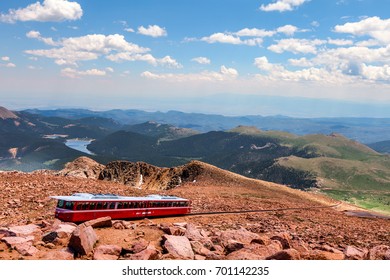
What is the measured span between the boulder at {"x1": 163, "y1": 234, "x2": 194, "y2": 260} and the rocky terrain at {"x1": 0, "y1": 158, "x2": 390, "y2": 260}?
0.06 m

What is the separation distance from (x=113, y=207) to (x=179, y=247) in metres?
14.3

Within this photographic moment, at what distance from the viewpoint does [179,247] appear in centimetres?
2081

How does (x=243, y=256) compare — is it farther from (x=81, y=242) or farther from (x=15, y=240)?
(x=15, y=240)

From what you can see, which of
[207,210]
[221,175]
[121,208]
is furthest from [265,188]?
[121,208]

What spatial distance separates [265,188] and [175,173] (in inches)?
913

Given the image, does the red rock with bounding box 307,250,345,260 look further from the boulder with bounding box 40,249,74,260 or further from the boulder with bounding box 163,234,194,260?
the boulder with bounding box 40,249,74,260

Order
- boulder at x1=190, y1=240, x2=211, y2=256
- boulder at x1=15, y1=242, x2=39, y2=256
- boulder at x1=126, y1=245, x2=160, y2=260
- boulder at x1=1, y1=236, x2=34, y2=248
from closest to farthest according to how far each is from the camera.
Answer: boulder at x1=126, y1=245, x2=160, y2=260 < boulder at x1=15, y1=242, x2=39, y2=256 < boulder at x1=1, y1=236, x2=34, y2=248 < boulder at x1=190, y1=240, x2=211, y2=256

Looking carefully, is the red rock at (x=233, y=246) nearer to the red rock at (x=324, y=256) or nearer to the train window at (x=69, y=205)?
the red rock at (x=324, y=256)

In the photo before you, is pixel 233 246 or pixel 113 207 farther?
pixel 113 207

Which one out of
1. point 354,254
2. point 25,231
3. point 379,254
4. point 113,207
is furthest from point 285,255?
point 113,207

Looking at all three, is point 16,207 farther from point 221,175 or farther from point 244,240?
point 221,175

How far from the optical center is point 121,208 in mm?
34094

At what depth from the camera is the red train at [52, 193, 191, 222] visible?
30.0 meters

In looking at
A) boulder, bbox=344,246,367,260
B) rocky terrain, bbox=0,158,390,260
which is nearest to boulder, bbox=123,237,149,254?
rocky terrain, bbox=0,158,390,260
